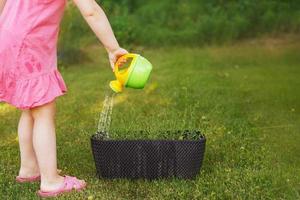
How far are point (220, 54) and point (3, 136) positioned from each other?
336 cm

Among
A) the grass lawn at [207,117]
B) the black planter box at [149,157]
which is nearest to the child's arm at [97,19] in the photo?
the black planter box at [149,157]

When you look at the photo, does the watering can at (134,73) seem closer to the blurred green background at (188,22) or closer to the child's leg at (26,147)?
the child's leg at (26,147)

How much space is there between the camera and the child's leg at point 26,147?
3500 millimetres

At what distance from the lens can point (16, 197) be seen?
3.38 metres

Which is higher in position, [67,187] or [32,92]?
[32,92]

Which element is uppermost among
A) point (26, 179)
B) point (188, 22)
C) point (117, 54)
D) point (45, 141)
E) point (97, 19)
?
point (97, 19)

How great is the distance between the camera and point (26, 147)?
3547mm

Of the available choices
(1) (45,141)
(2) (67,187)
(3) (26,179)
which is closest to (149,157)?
(2) (67,187)

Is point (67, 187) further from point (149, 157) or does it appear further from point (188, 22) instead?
point (188, 22)

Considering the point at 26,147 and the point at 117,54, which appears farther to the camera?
the point at 26,147

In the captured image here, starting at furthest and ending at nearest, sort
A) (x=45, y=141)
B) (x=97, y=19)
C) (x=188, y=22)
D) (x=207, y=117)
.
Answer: (x=188, y=22) → (x=207, y=117) → (x=45, y=141) → (x=97, y=19)

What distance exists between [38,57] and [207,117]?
1.82m

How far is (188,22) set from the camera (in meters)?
7.91

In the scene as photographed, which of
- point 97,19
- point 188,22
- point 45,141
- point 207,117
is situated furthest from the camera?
point 188,22
